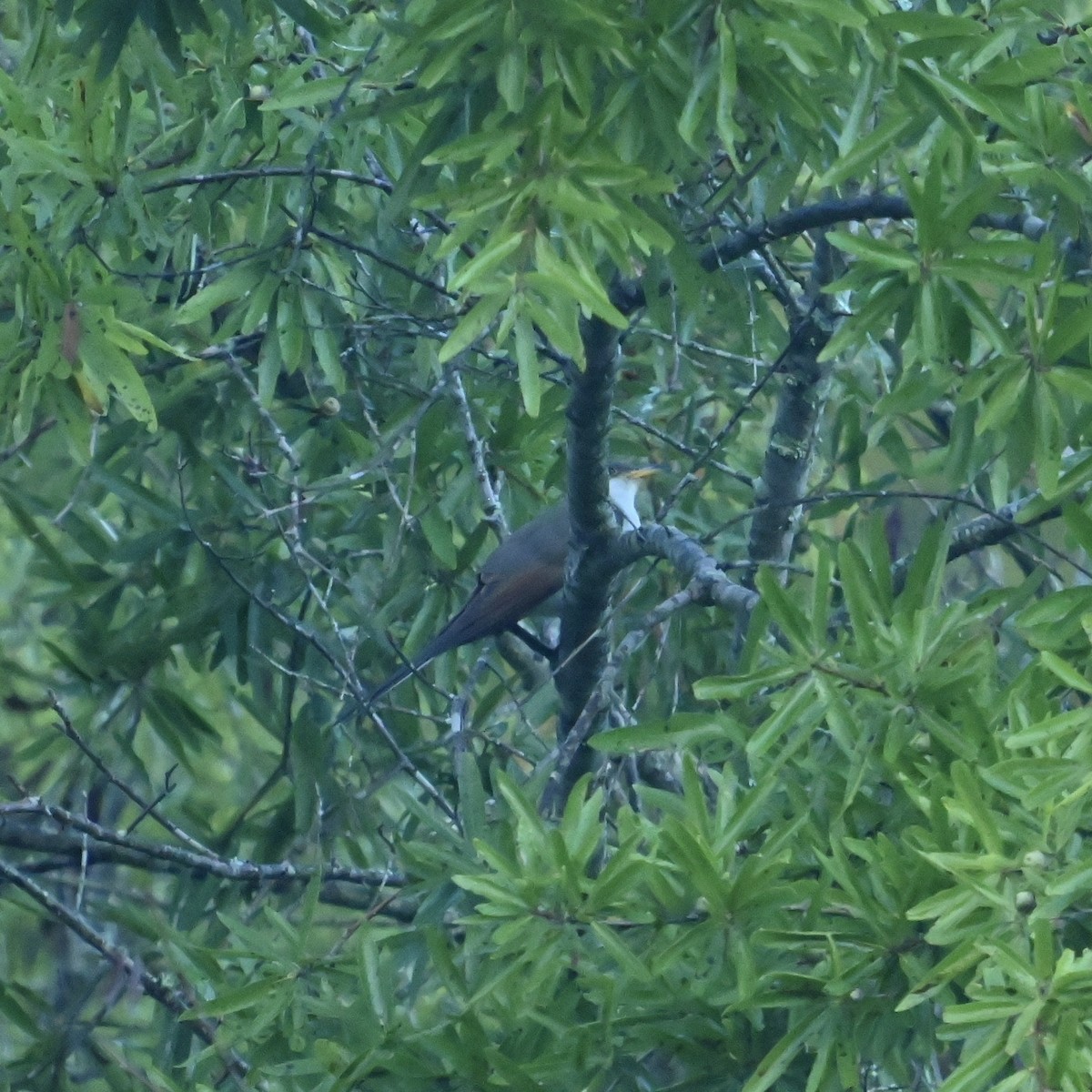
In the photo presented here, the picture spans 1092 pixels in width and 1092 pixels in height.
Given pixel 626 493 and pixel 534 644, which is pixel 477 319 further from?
pixel 626 493

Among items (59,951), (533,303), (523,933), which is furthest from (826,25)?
(59,951)

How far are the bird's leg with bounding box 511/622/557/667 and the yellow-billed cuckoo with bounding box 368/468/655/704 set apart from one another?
0.03 metres

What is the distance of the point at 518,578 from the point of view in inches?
227

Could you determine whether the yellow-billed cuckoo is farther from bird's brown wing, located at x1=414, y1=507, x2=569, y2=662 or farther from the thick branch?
the thick branch

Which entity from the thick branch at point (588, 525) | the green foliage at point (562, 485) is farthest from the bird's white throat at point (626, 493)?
the thick branch at point (588, 525)

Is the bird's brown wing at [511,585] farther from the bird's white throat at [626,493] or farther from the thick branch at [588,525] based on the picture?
the thick branch at [588,525]

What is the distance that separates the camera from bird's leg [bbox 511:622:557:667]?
5.13 meters

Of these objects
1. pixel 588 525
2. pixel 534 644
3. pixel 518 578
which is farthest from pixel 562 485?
pixel 518 578

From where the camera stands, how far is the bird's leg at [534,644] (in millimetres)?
5134

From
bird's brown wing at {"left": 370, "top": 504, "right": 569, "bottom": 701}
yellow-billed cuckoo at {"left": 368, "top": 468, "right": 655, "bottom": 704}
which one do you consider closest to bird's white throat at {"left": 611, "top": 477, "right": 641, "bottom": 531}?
yellow-billed cuckoo at {"left": 368, "top": 468, "right": 655, "bottom": 704}

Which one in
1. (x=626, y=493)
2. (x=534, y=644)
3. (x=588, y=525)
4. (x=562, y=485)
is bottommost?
(x=626, y=493)

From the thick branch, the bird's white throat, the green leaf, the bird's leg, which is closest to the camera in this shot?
the green leaf

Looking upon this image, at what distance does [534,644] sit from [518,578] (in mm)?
594

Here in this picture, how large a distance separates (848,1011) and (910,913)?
0.28m
